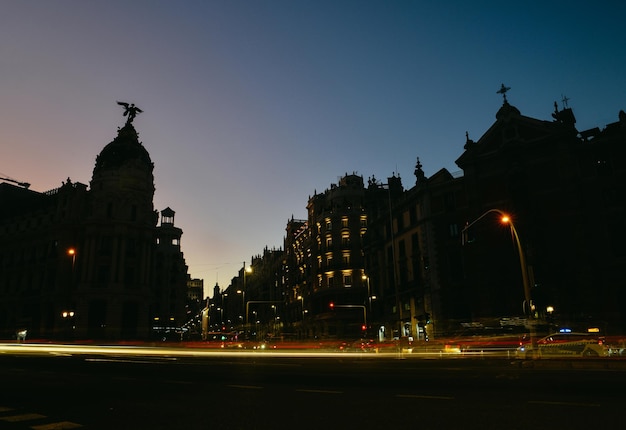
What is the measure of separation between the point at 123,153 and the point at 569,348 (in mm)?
68880

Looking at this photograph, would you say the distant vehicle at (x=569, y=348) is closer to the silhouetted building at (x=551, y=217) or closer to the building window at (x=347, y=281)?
the silhouetted building at (x=551, y=217)

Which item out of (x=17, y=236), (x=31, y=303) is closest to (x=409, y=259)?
(x=31, y=303)

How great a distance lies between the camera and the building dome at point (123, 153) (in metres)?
71.8

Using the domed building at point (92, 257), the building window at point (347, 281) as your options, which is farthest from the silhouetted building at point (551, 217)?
the domed building at point (92, 257)

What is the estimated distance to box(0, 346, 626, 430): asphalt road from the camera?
23.0 feet

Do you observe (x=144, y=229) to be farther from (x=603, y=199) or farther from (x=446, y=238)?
(x=603, y=199)

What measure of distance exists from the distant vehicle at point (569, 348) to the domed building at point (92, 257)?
59245 millimetres

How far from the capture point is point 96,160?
73.9 meters

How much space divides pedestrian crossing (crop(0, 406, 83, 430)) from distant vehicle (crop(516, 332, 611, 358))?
1997cm

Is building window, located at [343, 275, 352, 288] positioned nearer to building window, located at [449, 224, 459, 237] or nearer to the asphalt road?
building window, located at [449, 224, 459, 237]

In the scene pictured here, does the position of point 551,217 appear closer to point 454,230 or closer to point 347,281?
point 454,230

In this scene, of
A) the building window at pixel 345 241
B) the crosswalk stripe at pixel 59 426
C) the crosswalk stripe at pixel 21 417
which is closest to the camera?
the crosswalk stripe at pixel 59 426

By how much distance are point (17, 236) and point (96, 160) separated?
74.0 ft

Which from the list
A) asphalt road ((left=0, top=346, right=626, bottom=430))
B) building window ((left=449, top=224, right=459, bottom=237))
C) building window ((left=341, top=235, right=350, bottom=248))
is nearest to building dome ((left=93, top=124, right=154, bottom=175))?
building window ((left=341, top=235, right=350, bottom=248))
